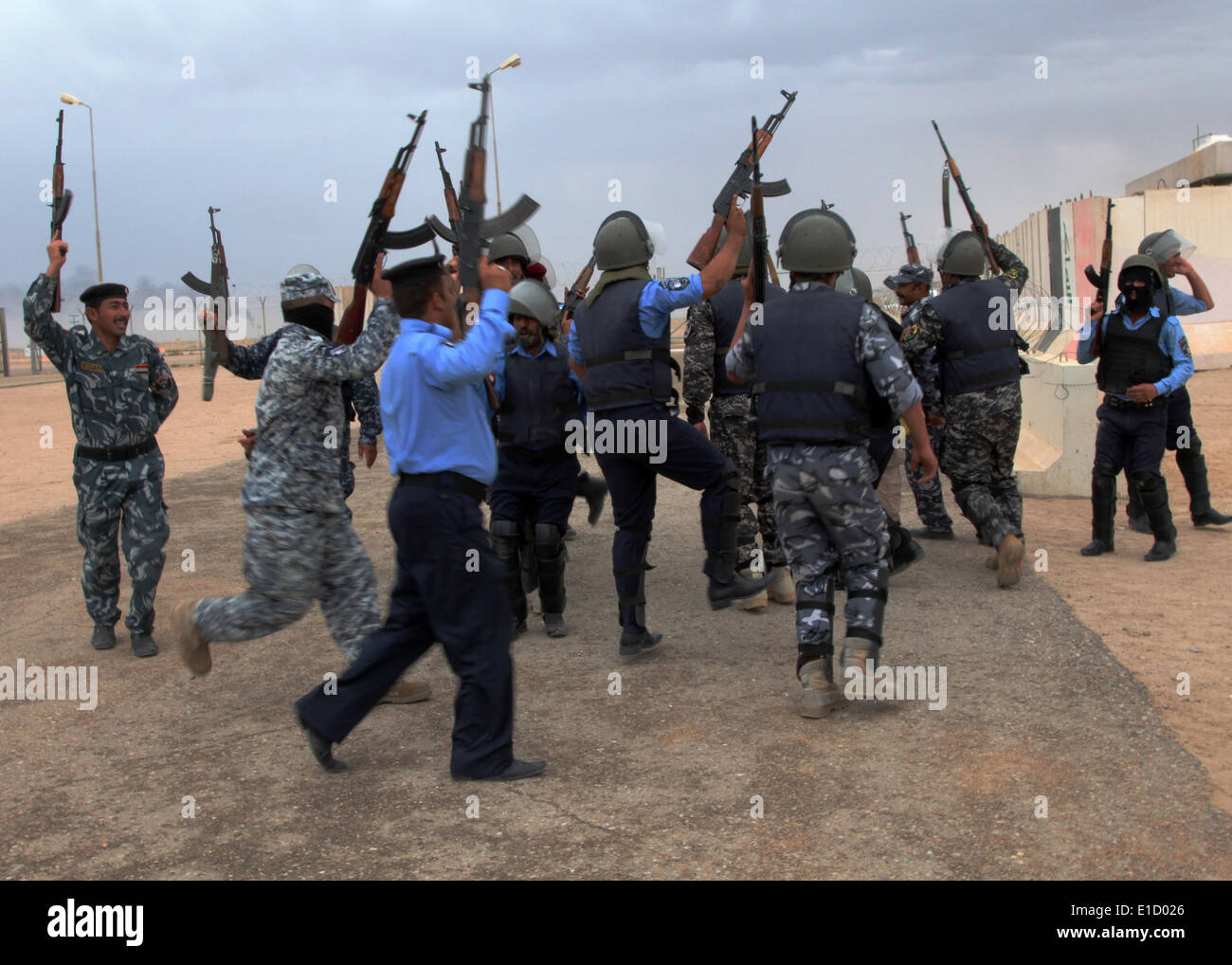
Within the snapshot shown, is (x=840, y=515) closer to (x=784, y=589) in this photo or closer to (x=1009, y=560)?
(x=784, y=589)

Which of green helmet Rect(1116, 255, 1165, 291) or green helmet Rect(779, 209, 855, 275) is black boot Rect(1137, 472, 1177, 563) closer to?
green helmet Rect(1116, 255, 1165, 291)

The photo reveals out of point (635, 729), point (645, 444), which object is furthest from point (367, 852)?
point (645, 444)

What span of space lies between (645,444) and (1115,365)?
4.01 m

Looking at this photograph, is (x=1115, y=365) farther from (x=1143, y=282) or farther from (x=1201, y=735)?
(x=1201, y=735)

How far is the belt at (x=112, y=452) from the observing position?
6.06m

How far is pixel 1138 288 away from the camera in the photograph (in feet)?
25.3

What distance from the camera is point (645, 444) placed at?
5445mm

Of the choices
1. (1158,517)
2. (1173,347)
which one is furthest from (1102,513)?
(1173,347)

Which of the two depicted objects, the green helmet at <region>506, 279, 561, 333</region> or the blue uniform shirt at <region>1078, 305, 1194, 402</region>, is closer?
the green helmet at <region>506, 279, 561, 333</region>

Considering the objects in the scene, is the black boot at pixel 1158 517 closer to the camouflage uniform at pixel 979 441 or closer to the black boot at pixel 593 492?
Result: the camouflage uniform at pixel 979 441

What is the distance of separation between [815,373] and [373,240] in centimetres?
199

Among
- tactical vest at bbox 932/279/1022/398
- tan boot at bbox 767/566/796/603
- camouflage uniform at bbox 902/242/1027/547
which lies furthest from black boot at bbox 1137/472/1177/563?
tan boot at bbox 767/566/796/603

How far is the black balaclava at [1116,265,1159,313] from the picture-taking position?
7711 millimetres

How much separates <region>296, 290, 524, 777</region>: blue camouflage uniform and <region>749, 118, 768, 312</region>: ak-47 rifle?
159cm
